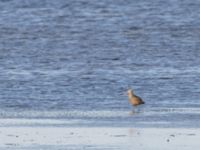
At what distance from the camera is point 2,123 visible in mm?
14484

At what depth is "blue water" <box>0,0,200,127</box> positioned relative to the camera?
1578 centimetres

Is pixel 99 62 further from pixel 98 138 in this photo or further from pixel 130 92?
pixel 98 138

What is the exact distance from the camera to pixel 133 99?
1664 cm

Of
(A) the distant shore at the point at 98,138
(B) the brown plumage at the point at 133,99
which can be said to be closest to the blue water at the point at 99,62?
(B) the brown plumage at the point at 133,99

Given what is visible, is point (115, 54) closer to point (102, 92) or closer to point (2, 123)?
point (102, 92)

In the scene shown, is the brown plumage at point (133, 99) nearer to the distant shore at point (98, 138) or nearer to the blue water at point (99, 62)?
the blue water at point (99, 62)

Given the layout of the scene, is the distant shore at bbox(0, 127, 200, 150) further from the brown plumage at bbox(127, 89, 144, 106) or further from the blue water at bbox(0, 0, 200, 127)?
the brown plumage at bbox(127, 89, 144, 106)

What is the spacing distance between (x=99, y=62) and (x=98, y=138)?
10.4 m

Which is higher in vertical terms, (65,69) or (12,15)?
(65,69)

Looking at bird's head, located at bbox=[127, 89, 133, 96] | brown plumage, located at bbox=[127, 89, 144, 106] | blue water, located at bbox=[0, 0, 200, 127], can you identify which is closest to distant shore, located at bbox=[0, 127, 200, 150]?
blue water, located at bbox=[0, 0, 200, 127]

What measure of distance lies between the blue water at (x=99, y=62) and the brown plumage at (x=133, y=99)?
15cm

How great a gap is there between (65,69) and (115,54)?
113 inches

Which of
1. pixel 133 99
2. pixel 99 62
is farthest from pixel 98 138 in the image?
pixel 99 62

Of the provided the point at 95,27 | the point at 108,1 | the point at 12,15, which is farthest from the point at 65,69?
the point at 108,1
